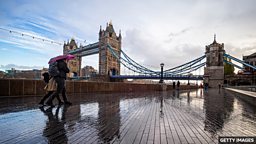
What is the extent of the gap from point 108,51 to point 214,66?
42121 millimetres

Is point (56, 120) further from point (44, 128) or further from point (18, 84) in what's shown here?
point (18, 84)

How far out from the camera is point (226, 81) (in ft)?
183

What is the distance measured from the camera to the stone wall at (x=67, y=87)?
9.72 m

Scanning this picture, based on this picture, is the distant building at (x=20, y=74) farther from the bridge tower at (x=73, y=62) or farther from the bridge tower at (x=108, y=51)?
the bridge tower at (x=73, y=62)

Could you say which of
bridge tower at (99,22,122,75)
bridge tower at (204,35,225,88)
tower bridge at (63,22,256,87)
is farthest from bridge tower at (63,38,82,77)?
bridge tower at (204,35,225,88)

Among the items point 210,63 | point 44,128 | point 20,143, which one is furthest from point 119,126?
point 210,63

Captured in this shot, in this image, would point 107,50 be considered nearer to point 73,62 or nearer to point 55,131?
point 73,62

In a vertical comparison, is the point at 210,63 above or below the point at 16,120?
above

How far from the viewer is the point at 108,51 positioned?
75562 mm

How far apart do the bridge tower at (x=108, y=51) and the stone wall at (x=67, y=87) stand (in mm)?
51433

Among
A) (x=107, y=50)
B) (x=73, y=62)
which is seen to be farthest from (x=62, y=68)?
(x=73, y=62)

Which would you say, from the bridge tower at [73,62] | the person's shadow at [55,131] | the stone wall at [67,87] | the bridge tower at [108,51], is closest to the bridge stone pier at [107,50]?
the bridge tower at [108,51]

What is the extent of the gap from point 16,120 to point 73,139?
2161 millimetres

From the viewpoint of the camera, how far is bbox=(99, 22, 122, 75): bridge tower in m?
73.7
